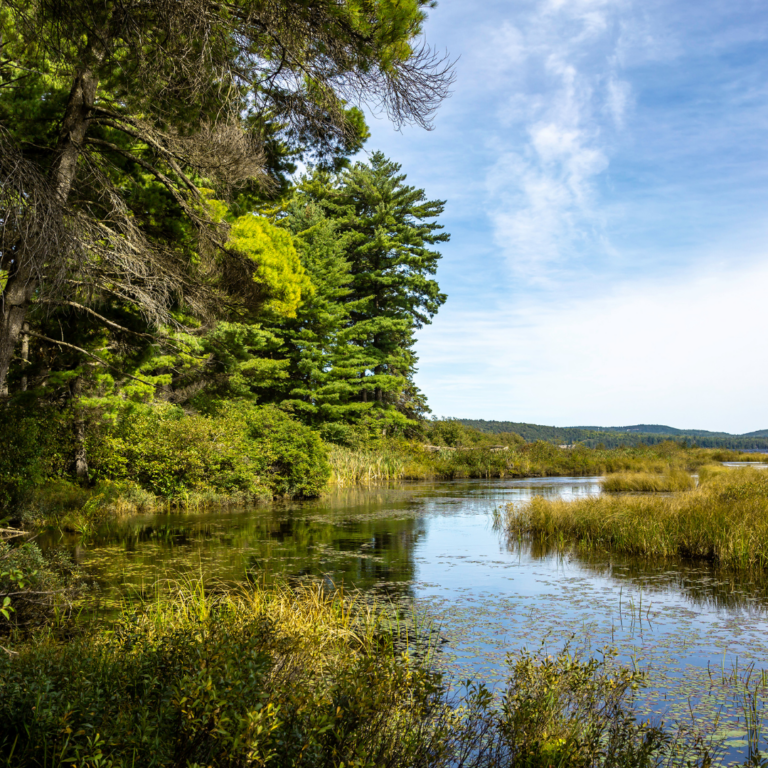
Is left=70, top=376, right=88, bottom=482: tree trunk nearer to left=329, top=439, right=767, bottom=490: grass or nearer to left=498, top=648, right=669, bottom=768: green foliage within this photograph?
left=329, top=439, right=767, bottom=490: grass

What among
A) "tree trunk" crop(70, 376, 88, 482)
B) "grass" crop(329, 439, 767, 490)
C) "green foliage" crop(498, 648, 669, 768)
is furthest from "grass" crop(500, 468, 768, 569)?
"grass" crop(329, 439, 767, 490)

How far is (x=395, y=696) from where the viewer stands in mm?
3275

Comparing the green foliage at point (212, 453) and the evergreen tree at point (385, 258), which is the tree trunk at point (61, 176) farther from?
the evergreen tree at point (385, 258)

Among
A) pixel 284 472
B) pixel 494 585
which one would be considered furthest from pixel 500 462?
pixel 494 585

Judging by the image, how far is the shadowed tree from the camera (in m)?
5.02

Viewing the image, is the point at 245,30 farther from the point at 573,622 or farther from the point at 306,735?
the point at 573,622

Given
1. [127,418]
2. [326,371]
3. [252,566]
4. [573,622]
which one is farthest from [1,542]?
[326,371]

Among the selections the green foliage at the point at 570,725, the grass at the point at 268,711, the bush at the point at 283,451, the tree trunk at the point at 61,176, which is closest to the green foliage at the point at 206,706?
the grass at the point at 268,711

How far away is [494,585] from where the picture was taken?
8.12 meters

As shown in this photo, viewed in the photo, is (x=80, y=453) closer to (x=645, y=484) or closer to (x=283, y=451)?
(x=283, y=451)

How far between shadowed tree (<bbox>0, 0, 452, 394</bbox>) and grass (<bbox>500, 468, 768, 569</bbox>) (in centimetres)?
737

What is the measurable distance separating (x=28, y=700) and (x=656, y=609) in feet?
20.6

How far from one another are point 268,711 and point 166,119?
6.77 m

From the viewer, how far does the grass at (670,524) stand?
9.20 m
